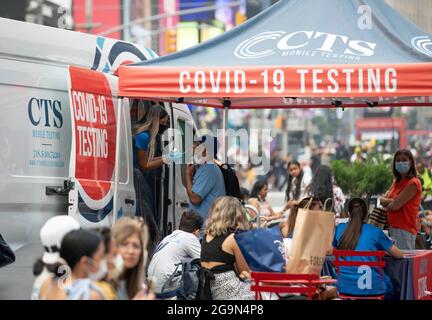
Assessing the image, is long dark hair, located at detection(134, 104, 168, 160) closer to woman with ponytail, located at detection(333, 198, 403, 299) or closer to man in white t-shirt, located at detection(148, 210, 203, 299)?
man in white t-shirt, located at detection(148, 210, 203, 299)

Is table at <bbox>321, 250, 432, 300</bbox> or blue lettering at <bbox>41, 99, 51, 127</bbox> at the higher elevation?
blue lettering at <bbox>41, 99, 51, 127</bbox>

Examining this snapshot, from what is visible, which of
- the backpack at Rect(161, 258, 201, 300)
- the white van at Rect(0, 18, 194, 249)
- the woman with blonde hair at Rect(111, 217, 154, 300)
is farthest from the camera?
the white van at Rect(0, 18, 194, 249)

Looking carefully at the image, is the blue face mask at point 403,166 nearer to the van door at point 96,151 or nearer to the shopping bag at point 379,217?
the shopping bag at point 379,217

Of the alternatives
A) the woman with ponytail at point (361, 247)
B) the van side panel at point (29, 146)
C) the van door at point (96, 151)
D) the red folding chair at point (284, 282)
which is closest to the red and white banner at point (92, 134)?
the van door at point (96, 151)

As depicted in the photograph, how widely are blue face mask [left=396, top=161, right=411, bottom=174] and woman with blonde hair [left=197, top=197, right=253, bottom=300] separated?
349 centimetres

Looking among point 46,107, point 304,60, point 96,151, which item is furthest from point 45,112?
point 304,60

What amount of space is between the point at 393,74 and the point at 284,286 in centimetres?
217

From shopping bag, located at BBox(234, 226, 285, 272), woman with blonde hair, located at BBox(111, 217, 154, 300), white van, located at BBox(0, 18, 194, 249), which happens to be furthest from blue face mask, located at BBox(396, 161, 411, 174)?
woman with blonde hair, located at BBox(111, 217, 154, 300)

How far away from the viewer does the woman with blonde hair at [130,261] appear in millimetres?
6109

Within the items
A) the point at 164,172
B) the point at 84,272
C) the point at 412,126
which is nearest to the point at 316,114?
the point at 412,126

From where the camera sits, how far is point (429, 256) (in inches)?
415

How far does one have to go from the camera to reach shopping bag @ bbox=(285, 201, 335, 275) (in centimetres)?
803

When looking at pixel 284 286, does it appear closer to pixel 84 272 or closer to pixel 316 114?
pixel 84 272

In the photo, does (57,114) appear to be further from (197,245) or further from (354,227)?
(354,227)
